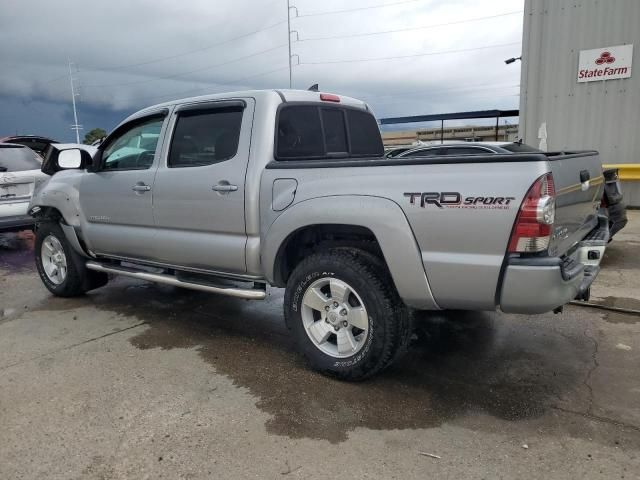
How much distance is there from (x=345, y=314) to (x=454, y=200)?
110cm

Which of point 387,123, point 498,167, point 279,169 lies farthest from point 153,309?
point 387,123

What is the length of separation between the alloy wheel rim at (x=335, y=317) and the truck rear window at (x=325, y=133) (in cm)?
108

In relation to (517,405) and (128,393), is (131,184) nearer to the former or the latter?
(128,393)

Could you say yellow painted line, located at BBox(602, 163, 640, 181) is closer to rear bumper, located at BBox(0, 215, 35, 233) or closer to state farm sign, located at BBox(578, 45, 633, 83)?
state farm sign, located at BBox(578, 45, 633, 83)

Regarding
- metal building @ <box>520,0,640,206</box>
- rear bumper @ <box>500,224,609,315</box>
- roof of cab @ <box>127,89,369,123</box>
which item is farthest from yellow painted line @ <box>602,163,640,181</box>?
rear bumper @ <box>500,224,609,315</box>

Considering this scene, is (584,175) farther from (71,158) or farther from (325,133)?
(71,158)

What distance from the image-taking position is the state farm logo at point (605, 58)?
10.5m

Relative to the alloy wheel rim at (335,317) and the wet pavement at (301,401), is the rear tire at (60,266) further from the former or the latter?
the alloy wheel rim at (335,317)

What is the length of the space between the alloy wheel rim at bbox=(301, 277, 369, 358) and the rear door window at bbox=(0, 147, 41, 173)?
6963mm

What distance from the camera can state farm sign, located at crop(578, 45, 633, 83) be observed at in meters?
10.3

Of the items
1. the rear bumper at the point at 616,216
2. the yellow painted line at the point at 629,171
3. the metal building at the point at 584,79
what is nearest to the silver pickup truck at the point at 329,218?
the rear bumper at the point at 616,216

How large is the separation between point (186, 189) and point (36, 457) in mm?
2126

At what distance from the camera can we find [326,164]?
3.39 meters

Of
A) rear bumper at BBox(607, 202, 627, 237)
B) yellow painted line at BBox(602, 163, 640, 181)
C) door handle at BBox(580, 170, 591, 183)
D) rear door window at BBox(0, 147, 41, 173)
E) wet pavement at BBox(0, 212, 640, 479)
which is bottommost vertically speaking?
wet pavement at BBox(0, 212, 640, 479)
